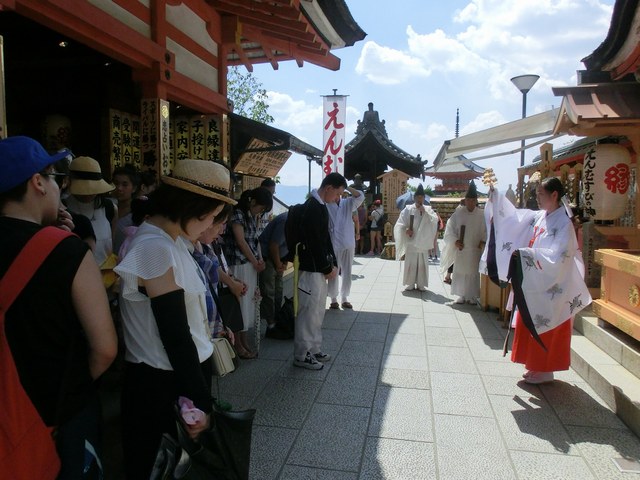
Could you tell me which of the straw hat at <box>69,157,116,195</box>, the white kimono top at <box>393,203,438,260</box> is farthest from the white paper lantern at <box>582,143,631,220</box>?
the straw hat at <box>69,157,116,195</box>

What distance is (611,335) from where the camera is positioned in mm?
4516

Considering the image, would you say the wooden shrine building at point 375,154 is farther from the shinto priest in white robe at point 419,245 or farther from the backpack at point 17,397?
the backpack at point 17,397

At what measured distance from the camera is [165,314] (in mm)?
1640

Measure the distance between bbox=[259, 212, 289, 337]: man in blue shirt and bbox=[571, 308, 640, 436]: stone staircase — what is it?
3154 mm

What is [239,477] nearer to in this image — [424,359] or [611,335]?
[424,359]

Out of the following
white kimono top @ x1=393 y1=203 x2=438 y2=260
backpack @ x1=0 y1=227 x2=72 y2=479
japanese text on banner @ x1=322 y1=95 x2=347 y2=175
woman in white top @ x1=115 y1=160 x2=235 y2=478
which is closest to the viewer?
backpack @ x1=0 y1=227 x2=72 y2=479

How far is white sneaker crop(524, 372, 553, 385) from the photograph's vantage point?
13.6 feet

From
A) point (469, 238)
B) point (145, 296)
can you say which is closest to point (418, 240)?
point (469, 238)

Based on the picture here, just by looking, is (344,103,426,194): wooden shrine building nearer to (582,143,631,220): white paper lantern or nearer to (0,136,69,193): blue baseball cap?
(582,143,631,220): white paper lantern

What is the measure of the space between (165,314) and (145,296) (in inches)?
5.1

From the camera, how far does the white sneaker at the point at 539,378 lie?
4145 mm

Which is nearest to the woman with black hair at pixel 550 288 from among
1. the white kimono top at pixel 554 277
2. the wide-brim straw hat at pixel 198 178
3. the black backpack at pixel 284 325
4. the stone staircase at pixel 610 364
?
the white kimono top at pixel 554 277

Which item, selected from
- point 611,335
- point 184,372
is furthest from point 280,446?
point 611,335

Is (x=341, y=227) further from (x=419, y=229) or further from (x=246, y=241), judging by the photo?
(x=246, y=241)
